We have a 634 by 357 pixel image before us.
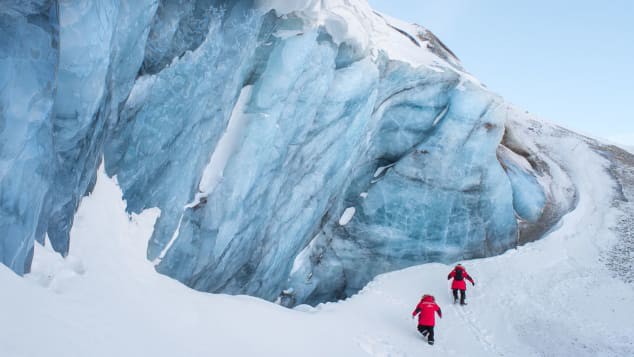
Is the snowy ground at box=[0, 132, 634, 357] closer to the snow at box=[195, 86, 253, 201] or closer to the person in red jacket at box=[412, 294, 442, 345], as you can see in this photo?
the person in red jacket at box=[412, 294, 442, 345]

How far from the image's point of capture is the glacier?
4355 millimetres

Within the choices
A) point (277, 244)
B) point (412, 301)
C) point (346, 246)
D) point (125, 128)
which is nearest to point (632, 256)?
point (412, 301)

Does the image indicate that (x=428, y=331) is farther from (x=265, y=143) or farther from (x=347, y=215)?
(x=347, y=215)

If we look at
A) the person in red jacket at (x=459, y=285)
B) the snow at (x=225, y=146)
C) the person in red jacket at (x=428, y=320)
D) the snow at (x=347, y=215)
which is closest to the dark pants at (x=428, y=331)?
the person in red jacket at (x=428, y=320)

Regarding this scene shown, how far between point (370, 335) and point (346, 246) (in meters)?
7.63

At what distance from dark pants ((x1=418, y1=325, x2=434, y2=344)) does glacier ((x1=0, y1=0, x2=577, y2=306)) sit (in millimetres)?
4570

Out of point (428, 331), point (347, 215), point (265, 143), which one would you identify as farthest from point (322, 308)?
point (347, 215)

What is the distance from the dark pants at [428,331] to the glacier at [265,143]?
180 inches

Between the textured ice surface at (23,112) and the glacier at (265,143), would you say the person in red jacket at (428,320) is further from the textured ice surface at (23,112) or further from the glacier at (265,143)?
the textured ice surface at (23,112)

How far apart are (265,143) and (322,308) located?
3901 millimetres

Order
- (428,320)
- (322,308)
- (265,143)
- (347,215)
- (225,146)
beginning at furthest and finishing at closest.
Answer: (347,215) < (265,143) < (322,308) < (225,146) < (428,320)

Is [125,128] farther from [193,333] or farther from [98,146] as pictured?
[193,333]

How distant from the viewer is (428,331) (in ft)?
28.6

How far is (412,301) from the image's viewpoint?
11734 mm
